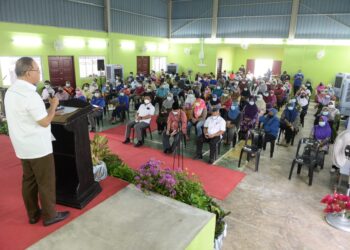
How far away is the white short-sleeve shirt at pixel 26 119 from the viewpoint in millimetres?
2068

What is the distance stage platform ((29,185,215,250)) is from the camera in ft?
7.54

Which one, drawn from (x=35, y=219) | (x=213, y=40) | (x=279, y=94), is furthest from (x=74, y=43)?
(x=35, y=219)

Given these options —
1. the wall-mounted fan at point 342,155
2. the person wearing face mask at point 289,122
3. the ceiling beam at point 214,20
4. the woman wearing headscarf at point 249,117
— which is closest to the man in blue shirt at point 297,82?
the ceiling beam at point 214,20

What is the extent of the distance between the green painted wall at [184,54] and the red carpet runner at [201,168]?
6.83m

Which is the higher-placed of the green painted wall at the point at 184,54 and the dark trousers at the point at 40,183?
the green painted wall at the point at 184,54

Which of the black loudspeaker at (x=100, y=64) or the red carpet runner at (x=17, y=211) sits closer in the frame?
the red carpet runner at (x=17, y=211)

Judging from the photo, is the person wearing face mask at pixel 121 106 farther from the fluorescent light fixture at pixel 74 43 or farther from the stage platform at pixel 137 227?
the stage platform at pixel 137 227

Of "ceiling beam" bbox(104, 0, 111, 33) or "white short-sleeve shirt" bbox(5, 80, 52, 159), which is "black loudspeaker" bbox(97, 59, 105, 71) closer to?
"ceiling beam" bbox(104, 0, 111, 33)

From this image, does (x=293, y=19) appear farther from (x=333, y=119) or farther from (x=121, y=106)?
(x=121, y=106)

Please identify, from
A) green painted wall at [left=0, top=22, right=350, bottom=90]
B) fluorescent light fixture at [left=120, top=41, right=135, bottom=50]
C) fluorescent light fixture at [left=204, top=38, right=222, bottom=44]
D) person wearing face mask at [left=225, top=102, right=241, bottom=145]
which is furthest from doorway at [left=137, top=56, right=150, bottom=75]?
person wearing face mask at [left=225, top=102, right=241, bottom=145]

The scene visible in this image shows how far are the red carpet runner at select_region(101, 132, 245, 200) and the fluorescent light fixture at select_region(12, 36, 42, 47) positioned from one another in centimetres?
668

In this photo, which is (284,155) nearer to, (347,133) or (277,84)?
(347,133)

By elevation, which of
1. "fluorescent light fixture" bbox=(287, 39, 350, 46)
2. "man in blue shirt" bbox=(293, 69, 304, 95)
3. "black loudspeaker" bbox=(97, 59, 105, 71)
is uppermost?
"fluorescent light fixture" bbox=(287, 39, 350, 46)

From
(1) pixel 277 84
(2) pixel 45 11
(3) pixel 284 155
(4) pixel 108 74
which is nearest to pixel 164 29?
(4) pixel 108 74
